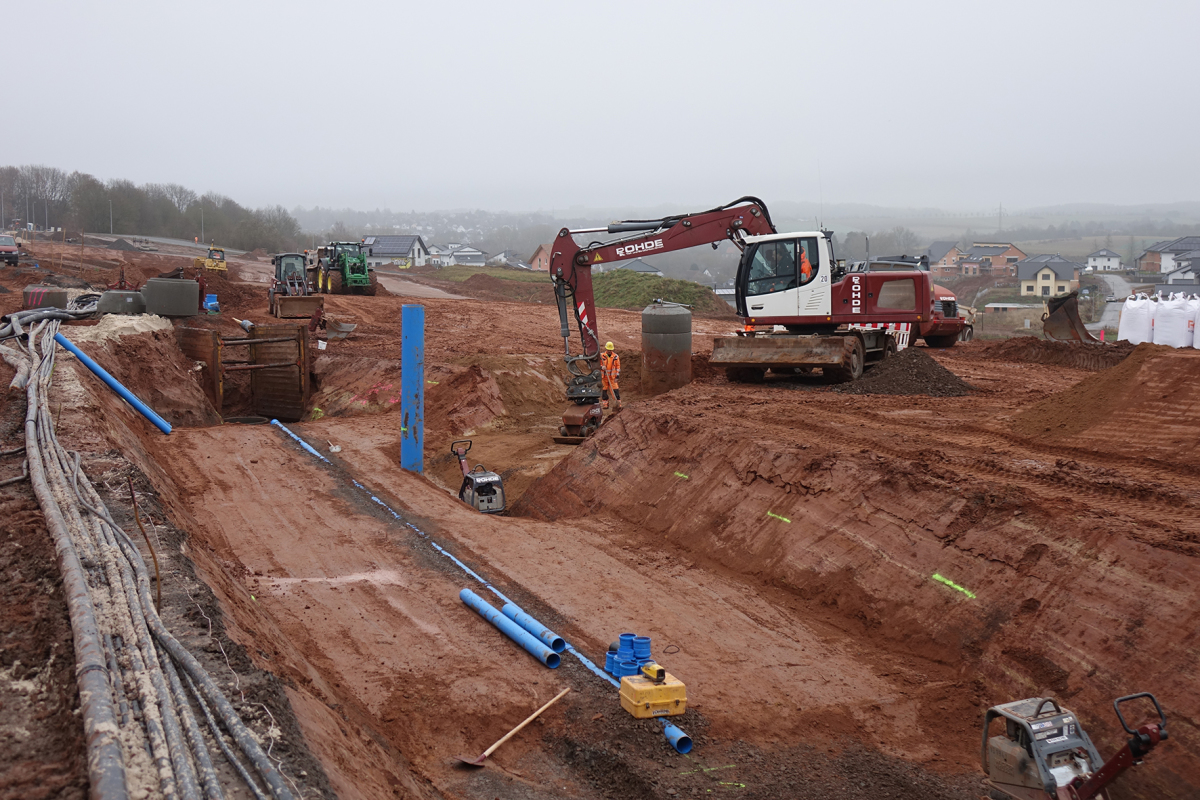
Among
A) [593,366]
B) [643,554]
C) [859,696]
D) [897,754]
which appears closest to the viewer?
[897,754]

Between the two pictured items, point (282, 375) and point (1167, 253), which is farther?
point (1167, 253)

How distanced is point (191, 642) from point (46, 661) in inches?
33.9

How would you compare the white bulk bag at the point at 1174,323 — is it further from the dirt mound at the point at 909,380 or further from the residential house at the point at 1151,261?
the residential house at the point at 1151,261

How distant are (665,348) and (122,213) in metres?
79.1

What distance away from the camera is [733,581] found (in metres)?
9.76

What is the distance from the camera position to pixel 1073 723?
5.23m

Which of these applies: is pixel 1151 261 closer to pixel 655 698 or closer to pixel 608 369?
pixel 608 369

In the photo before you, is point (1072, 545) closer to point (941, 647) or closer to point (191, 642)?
point (941, 647)

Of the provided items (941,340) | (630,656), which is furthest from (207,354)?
(941,340)

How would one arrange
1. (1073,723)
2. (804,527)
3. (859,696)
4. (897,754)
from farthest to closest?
(804,527), (859,696), (897,754), (1073,723)

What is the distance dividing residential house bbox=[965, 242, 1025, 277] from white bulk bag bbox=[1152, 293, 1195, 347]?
7145 cm

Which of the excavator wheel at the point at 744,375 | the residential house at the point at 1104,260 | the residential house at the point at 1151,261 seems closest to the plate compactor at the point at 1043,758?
the excavator wheel at the point at 744,375

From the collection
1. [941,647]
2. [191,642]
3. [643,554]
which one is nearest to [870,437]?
[643,554]

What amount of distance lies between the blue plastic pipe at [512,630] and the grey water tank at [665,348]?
10612 mm
